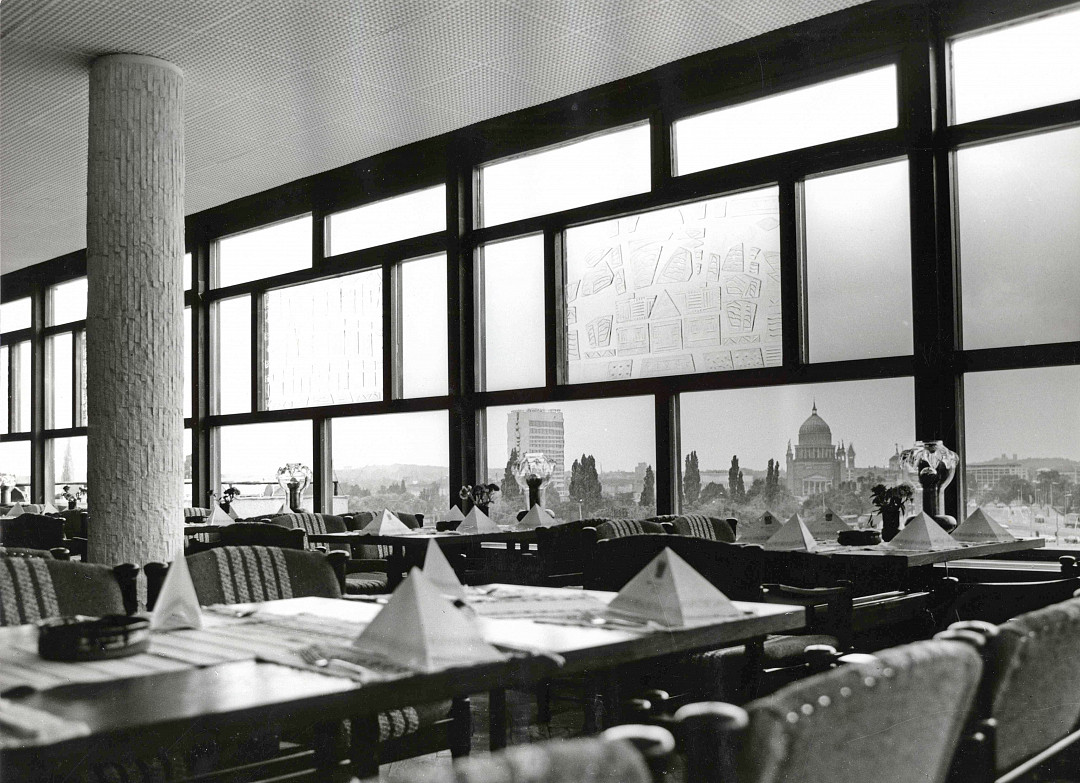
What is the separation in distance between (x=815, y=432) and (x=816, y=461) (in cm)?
16

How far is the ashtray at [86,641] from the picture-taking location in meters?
1.57

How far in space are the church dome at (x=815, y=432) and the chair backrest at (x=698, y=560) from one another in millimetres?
2624

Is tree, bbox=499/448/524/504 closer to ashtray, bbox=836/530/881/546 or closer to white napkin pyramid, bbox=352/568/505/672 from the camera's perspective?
ashtray, bbox=836/530/881/546

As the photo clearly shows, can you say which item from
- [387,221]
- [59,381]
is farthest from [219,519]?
[59,381]

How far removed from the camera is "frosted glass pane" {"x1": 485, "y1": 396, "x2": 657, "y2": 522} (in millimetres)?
6410

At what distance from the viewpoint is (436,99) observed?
20.1 ft

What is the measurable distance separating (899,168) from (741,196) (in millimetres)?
937

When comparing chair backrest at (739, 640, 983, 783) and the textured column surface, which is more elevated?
the textured column surface

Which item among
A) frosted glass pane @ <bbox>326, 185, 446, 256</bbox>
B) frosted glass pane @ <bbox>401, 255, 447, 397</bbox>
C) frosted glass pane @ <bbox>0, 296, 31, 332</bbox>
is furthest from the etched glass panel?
frosted glass pane @ <bbox>0, 296, 31, 332</bbox>

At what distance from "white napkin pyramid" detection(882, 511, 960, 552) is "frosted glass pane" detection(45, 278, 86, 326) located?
994 centimetres

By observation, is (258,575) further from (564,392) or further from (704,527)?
(564,392)

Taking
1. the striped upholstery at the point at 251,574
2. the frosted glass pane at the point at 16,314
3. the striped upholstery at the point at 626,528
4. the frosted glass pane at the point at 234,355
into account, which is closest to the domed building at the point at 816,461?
the striped upholstery at the point at 626,528

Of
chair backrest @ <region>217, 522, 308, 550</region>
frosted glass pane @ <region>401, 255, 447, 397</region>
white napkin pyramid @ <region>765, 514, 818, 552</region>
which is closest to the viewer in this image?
white napkin pyramid @ <region>765, 514, 818, 552</region>

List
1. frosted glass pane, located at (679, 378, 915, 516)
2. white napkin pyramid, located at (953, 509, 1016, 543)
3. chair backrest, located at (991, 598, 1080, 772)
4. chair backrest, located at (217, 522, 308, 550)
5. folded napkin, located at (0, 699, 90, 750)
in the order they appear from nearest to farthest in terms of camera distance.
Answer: folded napkin, located at (0, 699, 90, 750), chair backrest, located at (991, 598, 1080, 772), white napkin pyramid, located at (953, 509, 1016, 543), chair backrest, located at (217, 522, 308, 550), frosted glass pane, located at (679, 378, 915, 516)
